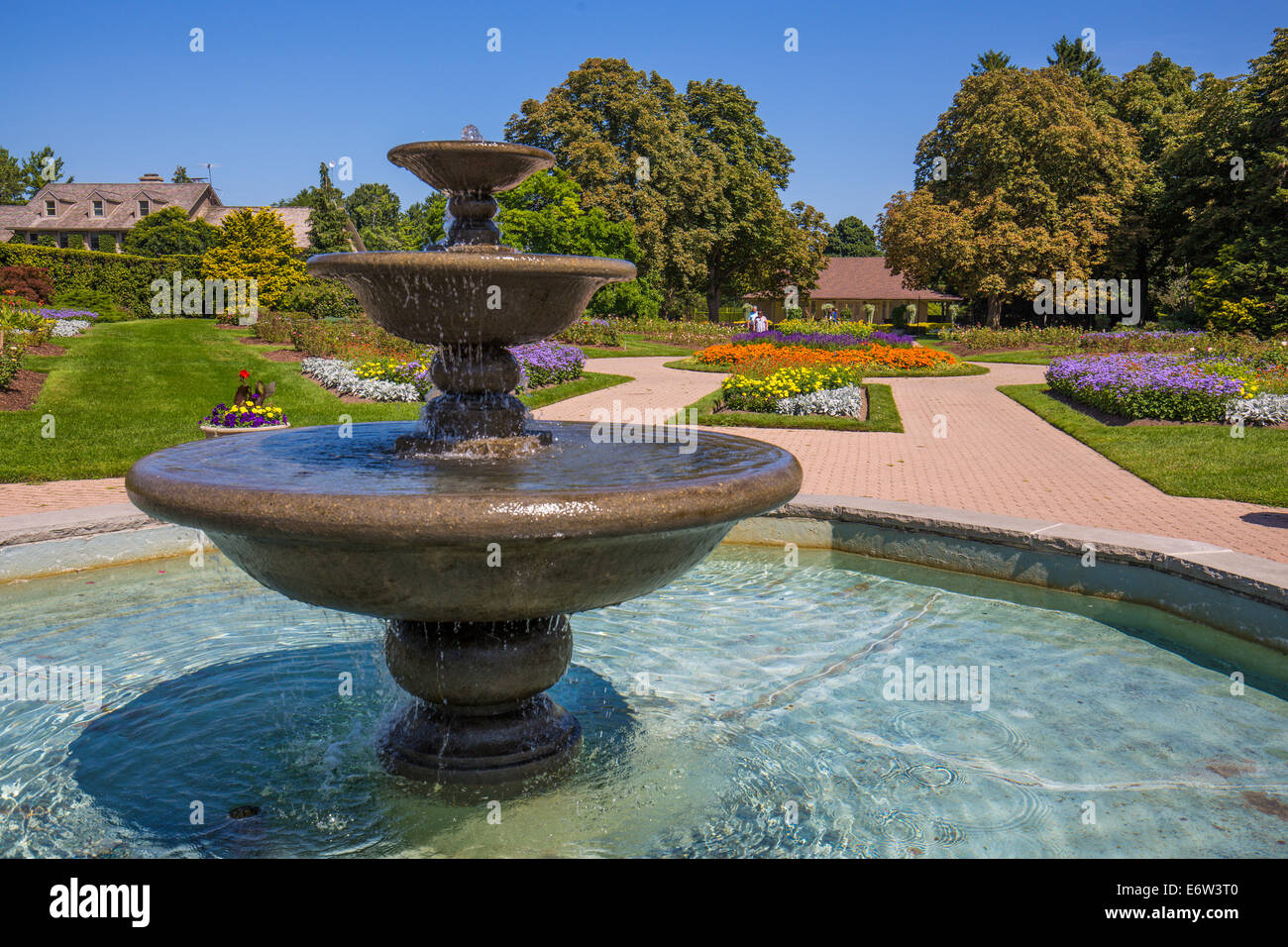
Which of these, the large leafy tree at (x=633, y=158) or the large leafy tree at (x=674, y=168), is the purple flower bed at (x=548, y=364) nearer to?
the large leafy tree at (x=674, y=168)

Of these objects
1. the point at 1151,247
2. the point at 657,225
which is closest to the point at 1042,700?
the point at 657,225

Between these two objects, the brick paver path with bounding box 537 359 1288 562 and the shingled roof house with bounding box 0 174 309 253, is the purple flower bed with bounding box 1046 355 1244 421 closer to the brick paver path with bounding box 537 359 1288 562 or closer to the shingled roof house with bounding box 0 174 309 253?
the brick paver path with bounding box 537 359 1288 562

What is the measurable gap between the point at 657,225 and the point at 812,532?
3919 centimetres

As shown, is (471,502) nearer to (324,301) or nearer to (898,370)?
(898,370)

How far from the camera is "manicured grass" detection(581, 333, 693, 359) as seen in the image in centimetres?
3200

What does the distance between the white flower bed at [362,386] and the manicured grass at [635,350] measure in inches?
497

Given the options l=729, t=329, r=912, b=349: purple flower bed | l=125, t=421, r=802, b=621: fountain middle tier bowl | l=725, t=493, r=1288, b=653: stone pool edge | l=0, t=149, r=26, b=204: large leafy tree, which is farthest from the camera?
l=0, t=149, r=26, b=204: large leafy tree

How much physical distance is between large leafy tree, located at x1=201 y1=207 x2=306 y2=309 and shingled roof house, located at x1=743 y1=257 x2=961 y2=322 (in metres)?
38.1

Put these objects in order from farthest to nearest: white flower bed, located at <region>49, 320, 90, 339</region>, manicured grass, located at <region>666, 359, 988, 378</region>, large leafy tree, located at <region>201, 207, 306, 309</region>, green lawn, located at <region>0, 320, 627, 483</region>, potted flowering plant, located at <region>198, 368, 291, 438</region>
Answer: large leafy tree, located at <region>201, 207, 306, 309</region> → white flower bed, located at <region>49, 320, 90, 339</region> → manicured grass, located at <region>666, 359, 988, 378</region> → green lawn, located at <region>0, 320, 627, 483</region> → potted flowering plant, located at <region>198, 368, 291, 438</region>

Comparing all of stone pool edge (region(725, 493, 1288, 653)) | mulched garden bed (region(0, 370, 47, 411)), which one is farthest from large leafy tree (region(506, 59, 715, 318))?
stone pool edge (region(725, 493, 1288, 653))

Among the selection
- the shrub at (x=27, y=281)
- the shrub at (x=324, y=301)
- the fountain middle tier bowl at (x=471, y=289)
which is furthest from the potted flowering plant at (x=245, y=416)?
the shrub at (x=27, y=281)

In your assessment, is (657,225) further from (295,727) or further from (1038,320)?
(295,727)

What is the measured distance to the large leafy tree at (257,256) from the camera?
1555 inches

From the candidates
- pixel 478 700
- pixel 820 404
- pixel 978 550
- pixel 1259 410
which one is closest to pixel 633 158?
pixel 820 404
